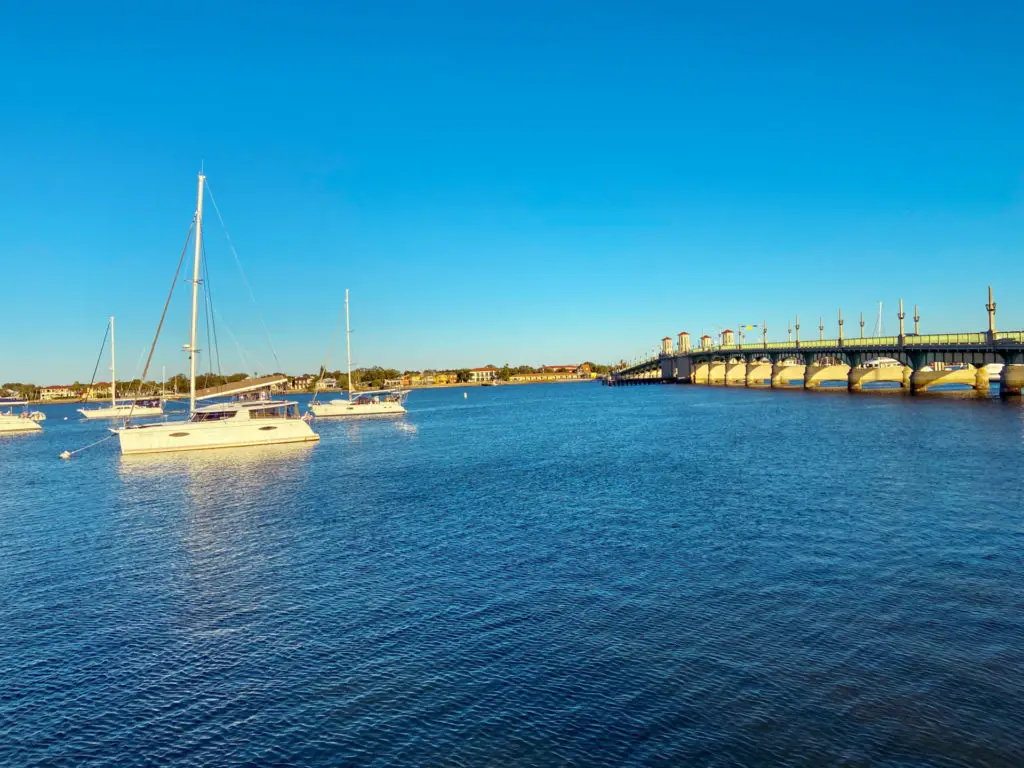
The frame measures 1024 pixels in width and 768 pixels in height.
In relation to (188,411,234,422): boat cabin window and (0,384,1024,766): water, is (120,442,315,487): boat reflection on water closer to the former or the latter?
(188,411,234,422): boat cabin window

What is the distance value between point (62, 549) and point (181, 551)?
5146 millimetres

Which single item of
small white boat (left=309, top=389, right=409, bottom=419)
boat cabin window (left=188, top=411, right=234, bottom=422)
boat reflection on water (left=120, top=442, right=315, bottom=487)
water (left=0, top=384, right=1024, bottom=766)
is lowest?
water (left=0, top=384, right=1024, bottom=766)

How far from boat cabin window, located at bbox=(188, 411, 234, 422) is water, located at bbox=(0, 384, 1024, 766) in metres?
24.1

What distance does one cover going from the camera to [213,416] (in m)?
65.2

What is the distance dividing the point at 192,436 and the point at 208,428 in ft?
4.99

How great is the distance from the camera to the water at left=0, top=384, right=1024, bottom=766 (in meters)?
12.5

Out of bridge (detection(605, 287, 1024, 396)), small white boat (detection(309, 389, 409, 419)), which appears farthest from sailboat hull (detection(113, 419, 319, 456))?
bridge (detection(605, 287, 1024, 396))

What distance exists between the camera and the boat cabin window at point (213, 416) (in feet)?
211

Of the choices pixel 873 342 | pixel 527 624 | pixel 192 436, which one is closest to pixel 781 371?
pixel 873 342

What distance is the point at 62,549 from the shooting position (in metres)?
27.4

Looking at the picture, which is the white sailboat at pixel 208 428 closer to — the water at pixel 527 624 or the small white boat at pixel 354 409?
the water at pixel 527 624

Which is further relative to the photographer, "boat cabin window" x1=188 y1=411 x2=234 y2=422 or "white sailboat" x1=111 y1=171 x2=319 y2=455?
"boat cabin window" x1=188 y1=411 x2=234 y2=422

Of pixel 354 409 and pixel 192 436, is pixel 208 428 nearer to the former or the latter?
pixel 192 436

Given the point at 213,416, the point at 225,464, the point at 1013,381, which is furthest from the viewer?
the point at 1013,381
